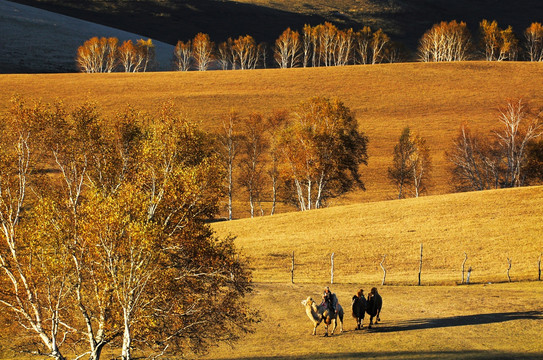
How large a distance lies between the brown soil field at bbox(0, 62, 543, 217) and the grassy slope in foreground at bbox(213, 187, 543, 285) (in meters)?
22.9

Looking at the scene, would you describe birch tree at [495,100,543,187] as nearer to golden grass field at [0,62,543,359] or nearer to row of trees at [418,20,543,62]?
golden grass field at [0,62,543,359]

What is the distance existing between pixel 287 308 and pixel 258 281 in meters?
9.72

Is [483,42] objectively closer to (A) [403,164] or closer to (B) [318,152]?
(A) [403,164]

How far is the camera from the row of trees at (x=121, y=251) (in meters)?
20.4

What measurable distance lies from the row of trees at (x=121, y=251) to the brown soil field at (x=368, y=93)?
2231 inches

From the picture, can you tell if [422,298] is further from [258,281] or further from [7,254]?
[7,254]

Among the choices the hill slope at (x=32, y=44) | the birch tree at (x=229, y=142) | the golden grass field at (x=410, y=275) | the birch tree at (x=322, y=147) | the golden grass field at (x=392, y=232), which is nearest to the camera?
the golden grass field at (x=410, y=275)

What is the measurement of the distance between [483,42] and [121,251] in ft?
566

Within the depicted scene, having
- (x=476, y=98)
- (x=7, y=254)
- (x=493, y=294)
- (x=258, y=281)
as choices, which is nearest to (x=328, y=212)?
(x=258, y=281)

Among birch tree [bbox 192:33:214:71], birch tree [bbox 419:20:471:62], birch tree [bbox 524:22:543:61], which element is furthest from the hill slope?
birch tree [bbox 524:22:543:61]

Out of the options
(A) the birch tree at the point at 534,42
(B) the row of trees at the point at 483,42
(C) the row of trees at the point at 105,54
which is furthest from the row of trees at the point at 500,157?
(C) the row of trees at the point at 105,54

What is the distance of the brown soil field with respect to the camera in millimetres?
98188

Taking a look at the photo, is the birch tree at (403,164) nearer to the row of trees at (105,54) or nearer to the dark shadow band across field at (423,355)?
the dark shadow band across field at (423,355)

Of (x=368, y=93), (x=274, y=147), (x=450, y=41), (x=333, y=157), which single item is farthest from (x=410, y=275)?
(x=450, y=41)
